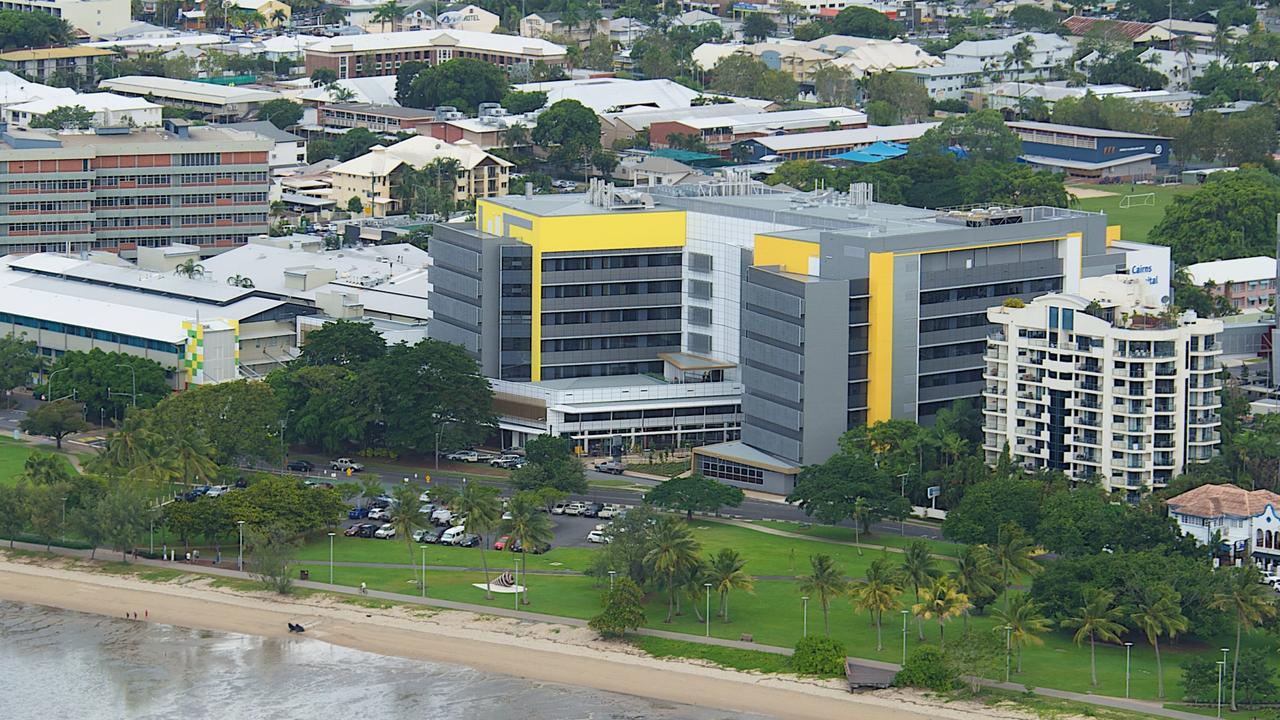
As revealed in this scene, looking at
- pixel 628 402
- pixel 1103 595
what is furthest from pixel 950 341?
pixel 1103 595

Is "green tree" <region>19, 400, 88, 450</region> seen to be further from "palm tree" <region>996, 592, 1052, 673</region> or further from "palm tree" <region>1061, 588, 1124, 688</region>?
"palm tree" <region>1061, 588, 1124, 688</region>

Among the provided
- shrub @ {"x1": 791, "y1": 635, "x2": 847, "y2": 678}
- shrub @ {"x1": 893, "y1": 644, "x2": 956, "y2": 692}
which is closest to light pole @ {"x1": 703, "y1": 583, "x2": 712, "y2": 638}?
shrub @ {"x1": 791, "y1": 635, "x2": 847, "y2": 678}

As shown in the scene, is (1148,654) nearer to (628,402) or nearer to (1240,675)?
(1240,675)

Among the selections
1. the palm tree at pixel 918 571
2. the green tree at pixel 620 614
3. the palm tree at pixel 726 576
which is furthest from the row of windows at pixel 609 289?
the palm tree at pixel 918 571

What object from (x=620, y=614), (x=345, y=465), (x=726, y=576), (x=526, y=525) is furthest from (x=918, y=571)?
(x=345, y=465)

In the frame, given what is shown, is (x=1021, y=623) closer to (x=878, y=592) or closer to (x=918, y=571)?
(x=918, y=571)
